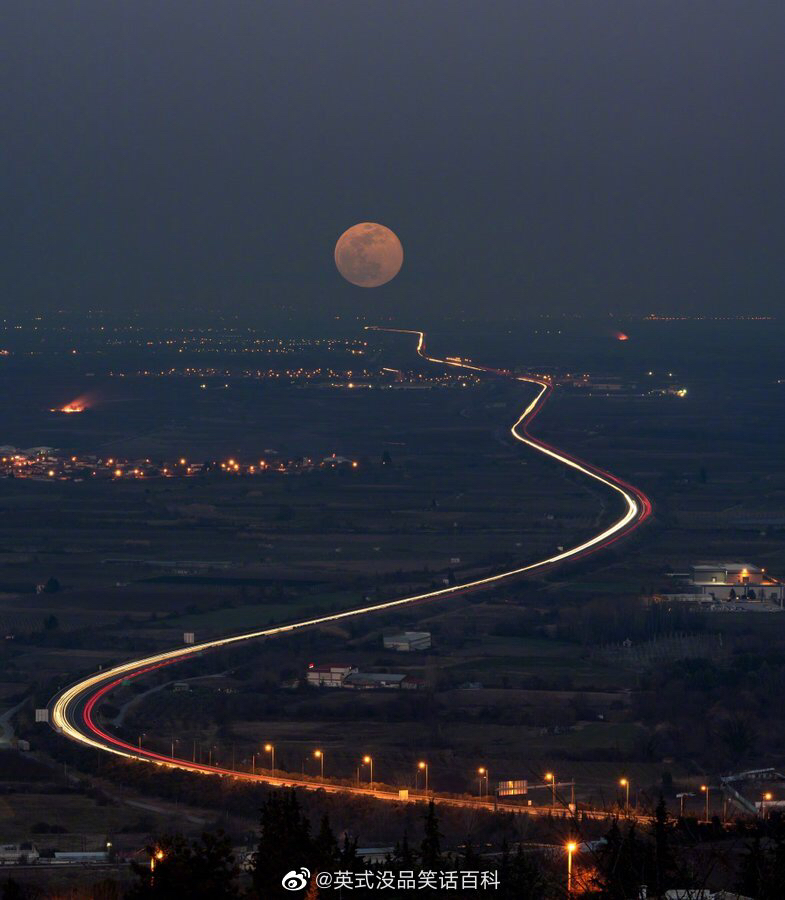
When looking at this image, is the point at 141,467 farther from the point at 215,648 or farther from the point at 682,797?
the point at 682,797

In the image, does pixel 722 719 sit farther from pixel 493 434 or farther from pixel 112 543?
pixel 493 434

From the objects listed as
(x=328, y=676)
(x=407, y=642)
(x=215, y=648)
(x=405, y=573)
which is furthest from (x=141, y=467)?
(x=328, y=676)

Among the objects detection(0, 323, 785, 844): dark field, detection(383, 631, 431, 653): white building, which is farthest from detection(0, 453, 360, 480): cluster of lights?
detection(383, 631, 431, 653): white building

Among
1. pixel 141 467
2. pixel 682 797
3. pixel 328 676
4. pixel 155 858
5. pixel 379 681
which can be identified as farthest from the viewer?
pixel 141 467

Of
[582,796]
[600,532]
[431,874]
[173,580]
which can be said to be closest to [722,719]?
[582,796]

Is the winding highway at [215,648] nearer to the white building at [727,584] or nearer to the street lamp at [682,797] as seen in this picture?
the street lamp at [682,797]

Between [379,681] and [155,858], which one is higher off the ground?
[379,681]

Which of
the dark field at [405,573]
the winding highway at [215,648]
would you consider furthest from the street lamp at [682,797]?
the winding highway at [215,648]

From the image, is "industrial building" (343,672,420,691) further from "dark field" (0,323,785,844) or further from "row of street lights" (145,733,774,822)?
"row of street lights" (145,733,774,822)
